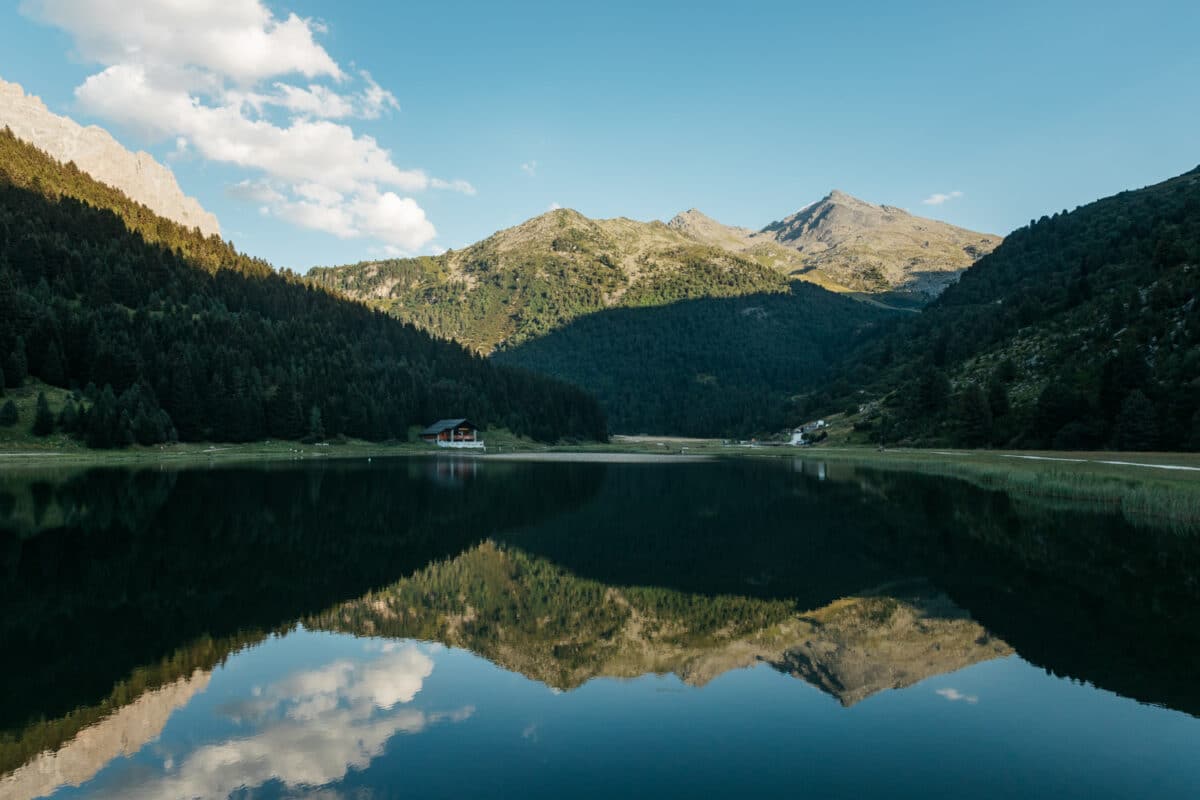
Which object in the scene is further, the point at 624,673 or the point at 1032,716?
the point at 624,673

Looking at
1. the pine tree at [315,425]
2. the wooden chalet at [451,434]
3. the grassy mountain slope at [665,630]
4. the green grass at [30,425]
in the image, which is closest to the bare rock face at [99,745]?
the grassy mountain slope at [665,630]

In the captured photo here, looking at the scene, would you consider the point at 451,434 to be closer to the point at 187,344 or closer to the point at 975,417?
the point at 187,344

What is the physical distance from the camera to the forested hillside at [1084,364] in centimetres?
8356

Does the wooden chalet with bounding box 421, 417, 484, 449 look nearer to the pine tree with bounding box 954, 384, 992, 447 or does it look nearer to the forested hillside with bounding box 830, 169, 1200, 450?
the forested hillside with bounding box 830, 169, 1200, 450

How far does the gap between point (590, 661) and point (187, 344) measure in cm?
13264


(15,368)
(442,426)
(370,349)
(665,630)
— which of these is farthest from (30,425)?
(665,630)

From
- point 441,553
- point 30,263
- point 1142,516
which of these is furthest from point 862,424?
point 30,263

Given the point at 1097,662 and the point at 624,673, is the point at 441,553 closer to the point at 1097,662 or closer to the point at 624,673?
the point at 624,673

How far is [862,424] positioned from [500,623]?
150 metres

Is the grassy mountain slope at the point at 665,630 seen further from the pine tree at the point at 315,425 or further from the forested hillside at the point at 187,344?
the pine tree at the point at 315,425

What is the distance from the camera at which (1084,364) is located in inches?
4139

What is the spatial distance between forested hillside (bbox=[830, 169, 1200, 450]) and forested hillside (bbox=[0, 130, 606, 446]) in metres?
95.1

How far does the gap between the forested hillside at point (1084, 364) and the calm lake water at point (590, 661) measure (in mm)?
59964

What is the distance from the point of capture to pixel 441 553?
32.2m
